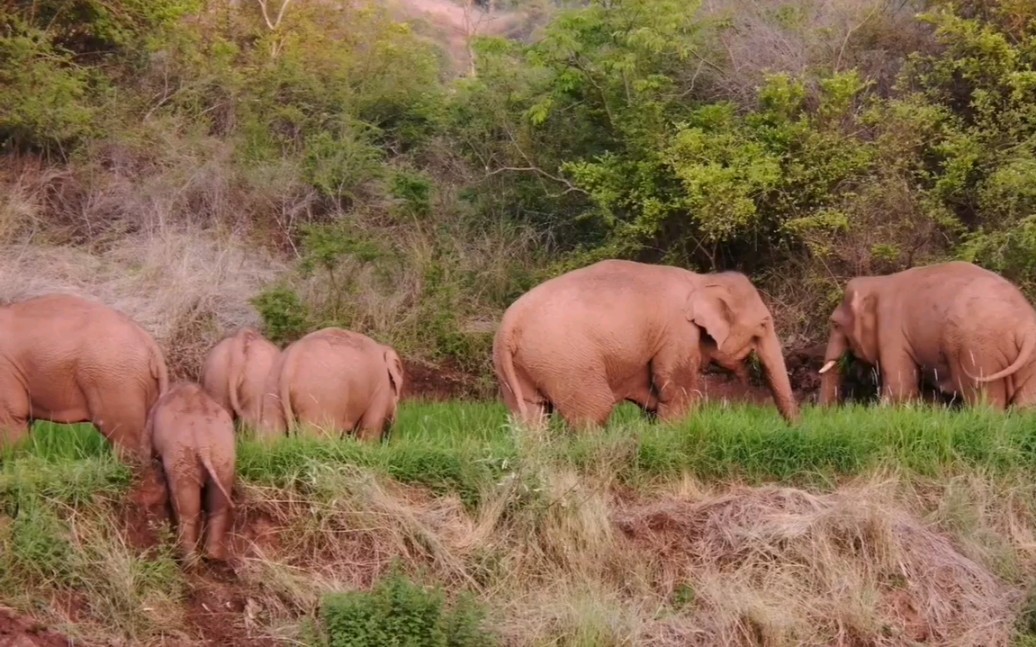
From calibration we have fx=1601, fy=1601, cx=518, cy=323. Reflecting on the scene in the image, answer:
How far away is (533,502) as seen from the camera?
33.5 ft

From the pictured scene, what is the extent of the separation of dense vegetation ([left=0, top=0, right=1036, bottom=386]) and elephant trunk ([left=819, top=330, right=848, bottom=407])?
1.26 metres

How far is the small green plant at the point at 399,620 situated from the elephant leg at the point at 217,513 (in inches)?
36.0

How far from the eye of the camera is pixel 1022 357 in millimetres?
12070

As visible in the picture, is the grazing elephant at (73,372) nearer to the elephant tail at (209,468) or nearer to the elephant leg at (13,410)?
the elephant leg at (13,410)

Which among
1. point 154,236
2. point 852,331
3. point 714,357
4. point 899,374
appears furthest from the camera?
point 154,236

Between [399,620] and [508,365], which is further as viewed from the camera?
[508,365]

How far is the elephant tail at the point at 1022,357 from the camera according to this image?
12.0m

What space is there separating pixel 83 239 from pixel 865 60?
8453 mm

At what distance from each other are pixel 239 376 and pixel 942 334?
5.39 m

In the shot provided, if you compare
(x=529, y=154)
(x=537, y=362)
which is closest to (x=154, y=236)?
(x=529, y=154)

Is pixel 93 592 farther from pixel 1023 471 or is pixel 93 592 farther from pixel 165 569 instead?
pixel 1023 471

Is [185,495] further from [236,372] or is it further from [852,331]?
[852,331]

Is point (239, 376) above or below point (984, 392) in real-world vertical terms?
below

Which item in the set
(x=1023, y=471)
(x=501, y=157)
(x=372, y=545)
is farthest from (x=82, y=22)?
(x=1023, y=471)
